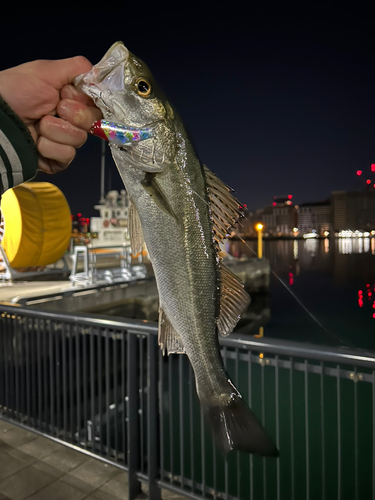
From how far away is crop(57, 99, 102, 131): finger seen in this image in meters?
1.34

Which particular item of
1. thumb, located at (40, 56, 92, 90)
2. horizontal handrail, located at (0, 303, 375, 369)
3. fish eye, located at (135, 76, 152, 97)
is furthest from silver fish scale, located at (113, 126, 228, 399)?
horizontal handrail, located at (0, 303, 375, 369)

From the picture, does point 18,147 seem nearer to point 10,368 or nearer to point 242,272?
point 10,368

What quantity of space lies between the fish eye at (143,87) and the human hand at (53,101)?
279 millimetres

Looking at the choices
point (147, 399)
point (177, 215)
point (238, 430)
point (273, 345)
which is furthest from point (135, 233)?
point (147, 399)

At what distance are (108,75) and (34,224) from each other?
490 inches

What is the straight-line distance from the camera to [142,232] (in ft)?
3.69

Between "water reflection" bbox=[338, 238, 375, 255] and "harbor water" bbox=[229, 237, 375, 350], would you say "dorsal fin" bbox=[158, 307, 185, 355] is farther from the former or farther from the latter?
"water reflection" bbox=[338, 238, 375, 255]

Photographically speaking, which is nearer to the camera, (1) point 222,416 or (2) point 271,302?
(1) point 222,416

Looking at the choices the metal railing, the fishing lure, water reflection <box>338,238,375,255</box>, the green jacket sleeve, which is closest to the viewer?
the fishing lure

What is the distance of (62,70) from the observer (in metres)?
1.35

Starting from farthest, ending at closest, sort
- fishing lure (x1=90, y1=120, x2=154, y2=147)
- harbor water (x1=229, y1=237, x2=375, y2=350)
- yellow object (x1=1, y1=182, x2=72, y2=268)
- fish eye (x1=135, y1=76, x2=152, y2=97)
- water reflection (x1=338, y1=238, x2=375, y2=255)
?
water reflection (x1=338, y1=238, x2=375, y2=255) < harbor water (x1=229, y1=237, x2=375, y2=350) < yellow object (x1=1, y1=182, x2=72, y2=268) < fish eye (x1=135, y1=76, x2=152, y2=97) < fishing lure (x1=90, y1=120, x2=154, y2=147)

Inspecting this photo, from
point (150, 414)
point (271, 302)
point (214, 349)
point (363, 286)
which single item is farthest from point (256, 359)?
point (363, 286)

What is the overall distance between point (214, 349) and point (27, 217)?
1232 centimetres

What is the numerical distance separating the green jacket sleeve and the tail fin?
1.04 metres
